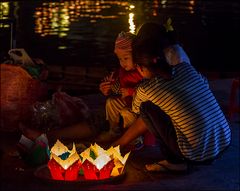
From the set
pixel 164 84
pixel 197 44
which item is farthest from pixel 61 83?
pixel 197 44

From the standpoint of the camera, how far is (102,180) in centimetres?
499

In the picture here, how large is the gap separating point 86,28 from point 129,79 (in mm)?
14133

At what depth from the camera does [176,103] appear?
16.5ft

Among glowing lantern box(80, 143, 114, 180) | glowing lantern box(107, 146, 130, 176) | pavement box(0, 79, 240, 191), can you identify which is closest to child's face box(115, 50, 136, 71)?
pavement box(0, 79, 240, 191)

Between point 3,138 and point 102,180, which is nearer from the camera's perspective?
point 102,180

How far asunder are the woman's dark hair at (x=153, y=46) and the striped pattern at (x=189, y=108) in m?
0.15

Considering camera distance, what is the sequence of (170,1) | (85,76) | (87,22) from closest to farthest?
(85,76) < (87,22) < (170,1)

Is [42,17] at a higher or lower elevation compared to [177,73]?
lower

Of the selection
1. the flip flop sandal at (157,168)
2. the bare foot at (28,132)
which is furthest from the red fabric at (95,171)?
the bare foot at (28,132)

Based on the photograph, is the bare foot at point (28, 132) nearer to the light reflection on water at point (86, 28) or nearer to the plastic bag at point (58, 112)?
the plastic bag at point (58, 112)

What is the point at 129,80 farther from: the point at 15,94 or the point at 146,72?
the point at 15,94

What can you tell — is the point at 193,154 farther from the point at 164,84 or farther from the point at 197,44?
the point at 197,44

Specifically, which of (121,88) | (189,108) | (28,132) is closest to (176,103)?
(189,108)

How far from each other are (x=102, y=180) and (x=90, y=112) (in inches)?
87.4
